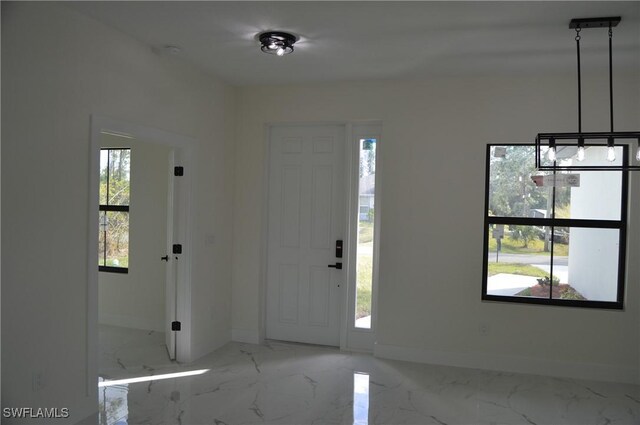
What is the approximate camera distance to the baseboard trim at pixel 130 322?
17.4 feet

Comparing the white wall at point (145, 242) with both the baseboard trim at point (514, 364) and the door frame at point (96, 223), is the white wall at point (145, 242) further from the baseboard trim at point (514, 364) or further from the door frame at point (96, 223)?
the baseboard trim at point (514, 364)

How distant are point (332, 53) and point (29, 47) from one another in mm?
2064

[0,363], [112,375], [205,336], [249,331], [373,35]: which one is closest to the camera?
[0,363]

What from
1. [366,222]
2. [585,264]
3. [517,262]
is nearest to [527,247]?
[517,262]

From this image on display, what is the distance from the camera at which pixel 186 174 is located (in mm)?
4215

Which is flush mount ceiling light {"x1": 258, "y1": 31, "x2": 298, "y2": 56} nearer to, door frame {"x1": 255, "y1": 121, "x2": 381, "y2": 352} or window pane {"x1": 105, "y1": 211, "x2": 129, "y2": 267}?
door frame {"x1": 255, "y1": 121, "x2": 381, "y2": 352}

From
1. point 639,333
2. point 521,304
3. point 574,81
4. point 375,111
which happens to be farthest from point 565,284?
point 375,111

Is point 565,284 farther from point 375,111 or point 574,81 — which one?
point 375,111

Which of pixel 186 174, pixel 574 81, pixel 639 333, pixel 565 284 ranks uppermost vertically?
pixel 574 81

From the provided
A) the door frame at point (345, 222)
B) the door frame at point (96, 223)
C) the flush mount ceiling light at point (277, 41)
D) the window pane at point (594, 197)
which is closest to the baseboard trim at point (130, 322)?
the door frame at point (96, 223)

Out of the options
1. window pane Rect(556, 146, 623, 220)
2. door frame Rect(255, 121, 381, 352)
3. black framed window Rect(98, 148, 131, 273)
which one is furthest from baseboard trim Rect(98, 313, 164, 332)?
window pane Rect(556, 146, 623, 220)

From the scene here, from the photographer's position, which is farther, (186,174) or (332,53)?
(186,174)

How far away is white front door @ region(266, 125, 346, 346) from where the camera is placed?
4762 millimetres

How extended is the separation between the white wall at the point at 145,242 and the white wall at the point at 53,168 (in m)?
1.67
